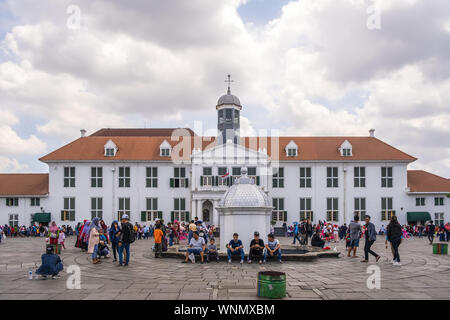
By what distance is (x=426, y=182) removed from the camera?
46875 millimetres

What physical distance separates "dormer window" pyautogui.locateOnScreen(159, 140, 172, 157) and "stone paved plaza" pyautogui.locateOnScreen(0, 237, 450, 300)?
3012 centimetres

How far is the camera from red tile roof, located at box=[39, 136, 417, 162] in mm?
46188

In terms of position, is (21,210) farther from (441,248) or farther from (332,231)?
(441,248)

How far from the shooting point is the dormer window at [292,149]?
153 ft

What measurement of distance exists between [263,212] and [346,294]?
331 inches

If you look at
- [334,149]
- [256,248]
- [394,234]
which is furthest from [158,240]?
[334,149]

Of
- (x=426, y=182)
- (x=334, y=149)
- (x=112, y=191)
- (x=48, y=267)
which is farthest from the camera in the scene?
(x=334, y=149)

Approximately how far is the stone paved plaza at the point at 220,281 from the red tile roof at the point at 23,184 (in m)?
31.0

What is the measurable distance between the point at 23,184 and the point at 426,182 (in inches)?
1644

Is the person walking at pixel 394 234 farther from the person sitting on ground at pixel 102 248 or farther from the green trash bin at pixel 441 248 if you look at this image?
the person sitting on ground at pixel 102 248

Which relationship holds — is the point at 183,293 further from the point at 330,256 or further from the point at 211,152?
the point at 211,152

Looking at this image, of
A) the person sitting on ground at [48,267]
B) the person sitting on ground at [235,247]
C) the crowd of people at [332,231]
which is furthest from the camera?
the crowd of people at [332,231]

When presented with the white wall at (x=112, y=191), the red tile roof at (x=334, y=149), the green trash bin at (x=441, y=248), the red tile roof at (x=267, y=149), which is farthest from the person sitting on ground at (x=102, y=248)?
the red tile roof at (x=334, y=149)

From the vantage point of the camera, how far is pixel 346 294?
10086 millimetres
